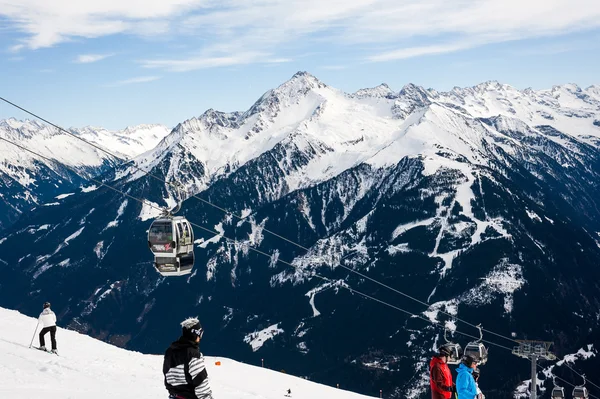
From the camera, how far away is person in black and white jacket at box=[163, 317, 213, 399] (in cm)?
1445

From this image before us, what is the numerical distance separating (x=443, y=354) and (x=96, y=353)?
2311 centimetres

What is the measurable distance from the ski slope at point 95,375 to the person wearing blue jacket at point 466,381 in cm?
1232

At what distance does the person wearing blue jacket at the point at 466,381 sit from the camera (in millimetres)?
20828

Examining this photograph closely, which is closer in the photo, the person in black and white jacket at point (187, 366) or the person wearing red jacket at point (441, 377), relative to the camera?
the person in black and white jacket at point (187, 366)

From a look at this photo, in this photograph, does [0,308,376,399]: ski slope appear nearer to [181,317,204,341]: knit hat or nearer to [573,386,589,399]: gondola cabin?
[181,317,204,341]: knit hat

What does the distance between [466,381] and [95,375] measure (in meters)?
17.3

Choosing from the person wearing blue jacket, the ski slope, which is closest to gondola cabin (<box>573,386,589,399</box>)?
the ski slope

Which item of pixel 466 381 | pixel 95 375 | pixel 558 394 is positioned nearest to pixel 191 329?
pixel 466 381

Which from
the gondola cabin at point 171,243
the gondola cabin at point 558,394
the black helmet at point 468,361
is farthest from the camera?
the gondola cabin at point 558,394

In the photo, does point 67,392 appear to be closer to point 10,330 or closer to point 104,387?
point 104,387

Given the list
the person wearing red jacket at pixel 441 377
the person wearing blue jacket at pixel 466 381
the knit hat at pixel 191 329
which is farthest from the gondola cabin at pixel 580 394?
the knit hat at pixel 191 329

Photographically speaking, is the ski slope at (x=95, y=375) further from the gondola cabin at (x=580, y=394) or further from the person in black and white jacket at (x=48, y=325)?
the gondola cabin at (x=580, y=394)

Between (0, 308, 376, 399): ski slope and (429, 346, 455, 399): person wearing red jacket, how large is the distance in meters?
11.4

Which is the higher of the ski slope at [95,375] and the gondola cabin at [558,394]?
the ski slope at [95,375]
